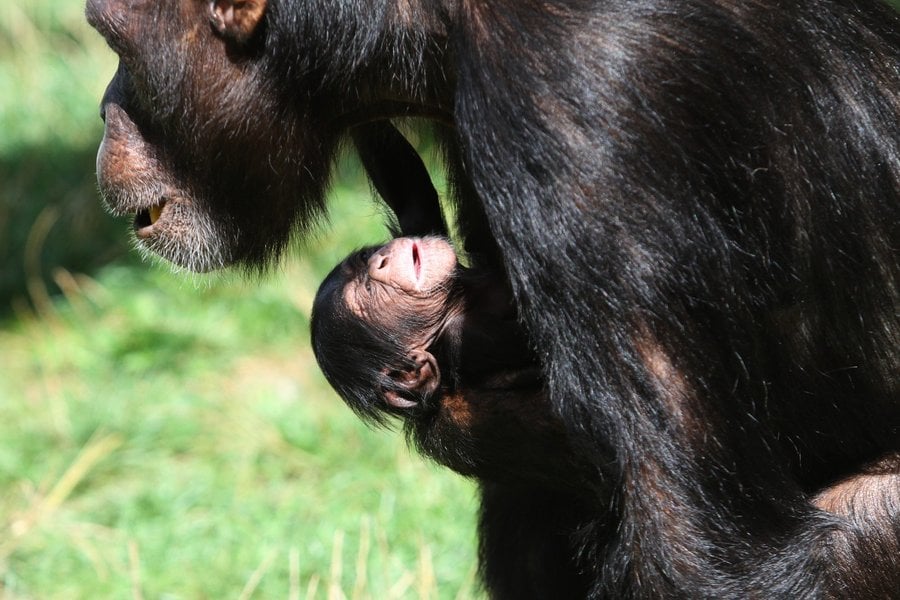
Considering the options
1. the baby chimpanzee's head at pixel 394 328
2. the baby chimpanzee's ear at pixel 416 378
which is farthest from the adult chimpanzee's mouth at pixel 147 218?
the baby chimpanzee's ear at pixel 416 378

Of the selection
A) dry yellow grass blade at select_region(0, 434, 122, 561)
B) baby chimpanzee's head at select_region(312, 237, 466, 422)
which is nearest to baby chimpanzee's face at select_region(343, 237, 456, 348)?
baby chimpanzee's head at select_region(312, 237, 466, 422)

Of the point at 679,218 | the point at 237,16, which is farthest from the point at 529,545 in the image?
the point at 237,16

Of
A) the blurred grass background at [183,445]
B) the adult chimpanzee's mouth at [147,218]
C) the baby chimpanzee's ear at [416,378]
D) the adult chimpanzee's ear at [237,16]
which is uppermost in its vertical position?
the adult chimpanzee's ear at [237,16]

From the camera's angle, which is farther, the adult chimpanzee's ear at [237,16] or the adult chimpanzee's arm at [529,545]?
the adult chimpanzee's arm at [529,545]

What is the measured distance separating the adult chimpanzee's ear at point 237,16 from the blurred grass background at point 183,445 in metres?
1.00

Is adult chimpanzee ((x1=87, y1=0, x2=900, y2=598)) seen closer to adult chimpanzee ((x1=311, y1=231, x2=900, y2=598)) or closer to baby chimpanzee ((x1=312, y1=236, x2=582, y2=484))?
adult chimpanzee ((x1=311, y1=231, x2=900, y2=598))

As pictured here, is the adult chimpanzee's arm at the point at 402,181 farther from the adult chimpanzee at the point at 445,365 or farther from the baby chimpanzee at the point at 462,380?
the adult chimpanzee at the point at 445,365

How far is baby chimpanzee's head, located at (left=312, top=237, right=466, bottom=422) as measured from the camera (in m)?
4.00

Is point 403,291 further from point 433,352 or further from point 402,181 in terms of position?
point 402,181

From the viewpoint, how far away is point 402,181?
4.41 metres

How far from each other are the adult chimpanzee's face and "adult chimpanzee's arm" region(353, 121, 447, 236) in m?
0.25

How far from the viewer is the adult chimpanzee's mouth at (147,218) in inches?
164

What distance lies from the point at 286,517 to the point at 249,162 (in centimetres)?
211

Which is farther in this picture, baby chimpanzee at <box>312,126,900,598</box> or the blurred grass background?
the blurred grass background
